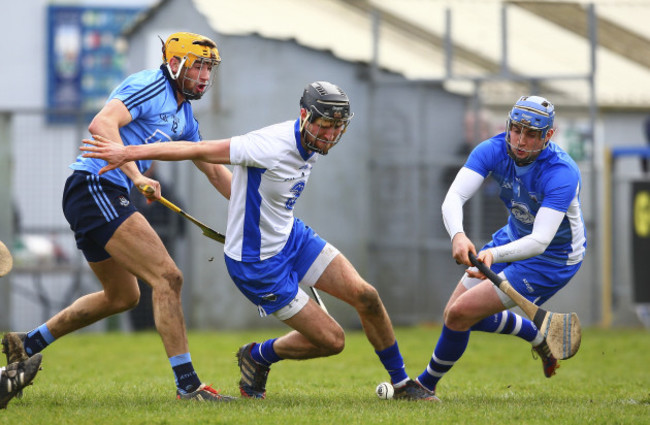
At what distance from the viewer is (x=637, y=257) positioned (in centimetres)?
1403

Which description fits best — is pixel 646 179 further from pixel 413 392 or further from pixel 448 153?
pixel 413 392

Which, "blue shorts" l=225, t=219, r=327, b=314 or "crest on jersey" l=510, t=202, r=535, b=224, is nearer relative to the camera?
"blue shorts" l=225, t=219, r=327, b=314

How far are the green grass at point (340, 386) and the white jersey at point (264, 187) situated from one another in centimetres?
100

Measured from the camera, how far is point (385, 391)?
23.5 ft

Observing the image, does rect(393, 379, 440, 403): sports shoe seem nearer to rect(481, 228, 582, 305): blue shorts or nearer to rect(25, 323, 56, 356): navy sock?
rect(481, 228, 582, 305): blue shorts

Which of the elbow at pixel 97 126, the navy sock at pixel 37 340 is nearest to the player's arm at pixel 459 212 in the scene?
the elbow at pixel 97 126

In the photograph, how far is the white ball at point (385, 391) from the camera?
7.13 meters

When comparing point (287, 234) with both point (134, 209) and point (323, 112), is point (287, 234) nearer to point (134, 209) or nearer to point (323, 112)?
point (323, 112)

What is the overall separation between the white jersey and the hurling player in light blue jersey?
1039mm

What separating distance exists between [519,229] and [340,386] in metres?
1.85

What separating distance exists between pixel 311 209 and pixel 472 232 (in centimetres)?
214

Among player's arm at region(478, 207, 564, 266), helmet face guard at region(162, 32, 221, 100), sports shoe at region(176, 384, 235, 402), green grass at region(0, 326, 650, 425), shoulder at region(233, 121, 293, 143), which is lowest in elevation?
green grass at region(0, 326, 650, 425)

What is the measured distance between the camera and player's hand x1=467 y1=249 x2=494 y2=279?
6674 mm

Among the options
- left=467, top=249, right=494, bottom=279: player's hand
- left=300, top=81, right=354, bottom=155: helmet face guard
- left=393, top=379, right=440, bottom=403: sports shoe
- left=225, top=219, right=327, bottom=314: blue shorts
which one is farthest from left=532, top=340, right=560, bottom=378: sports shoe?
left=300, top=81, right=354, bottom=155: helmet face guard
